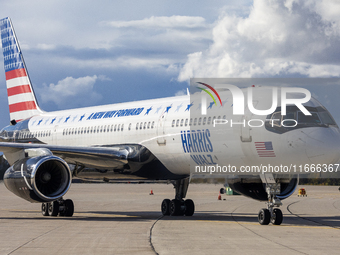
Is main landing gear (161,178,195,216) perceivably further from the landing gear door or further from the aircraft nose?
the aircraft nose

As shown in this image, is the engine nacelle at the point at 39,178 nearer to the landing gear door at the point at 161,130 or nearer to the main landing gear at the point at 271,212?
the landing gear door at the point at 161,130

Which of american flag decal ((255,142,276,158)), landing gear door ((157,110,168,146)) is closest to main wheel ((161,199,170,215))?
landing gear door ((157,110,168,146))

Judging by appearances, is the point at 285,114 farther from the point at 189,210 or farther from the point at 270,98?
the point at 189,210

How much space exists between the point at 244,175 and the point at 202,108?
2497 millimetres

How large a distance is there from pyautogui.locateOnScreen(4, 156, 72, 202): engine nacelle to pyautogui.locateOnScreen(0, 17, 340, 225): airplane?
0.10ft

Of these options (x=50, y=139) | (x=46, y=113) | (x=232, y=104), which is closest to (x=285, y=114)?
(x=232, y=104)

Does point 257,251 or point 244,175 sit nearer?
point 257,251

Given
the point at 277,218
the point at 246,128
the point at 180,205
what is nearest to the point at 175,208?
the point at 180,205

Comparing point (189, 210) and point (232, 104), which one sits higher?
point (232, 104)

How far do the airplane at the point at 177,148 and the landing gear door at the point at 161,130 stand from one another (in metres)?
0.04

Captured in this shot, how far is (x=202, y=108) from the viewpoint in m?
16.4

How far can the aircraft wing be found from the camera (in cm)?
1756

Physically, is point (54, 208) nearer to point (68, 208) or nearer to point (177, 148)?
point (68, 208)

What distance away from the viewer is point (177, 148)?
56.0ft
